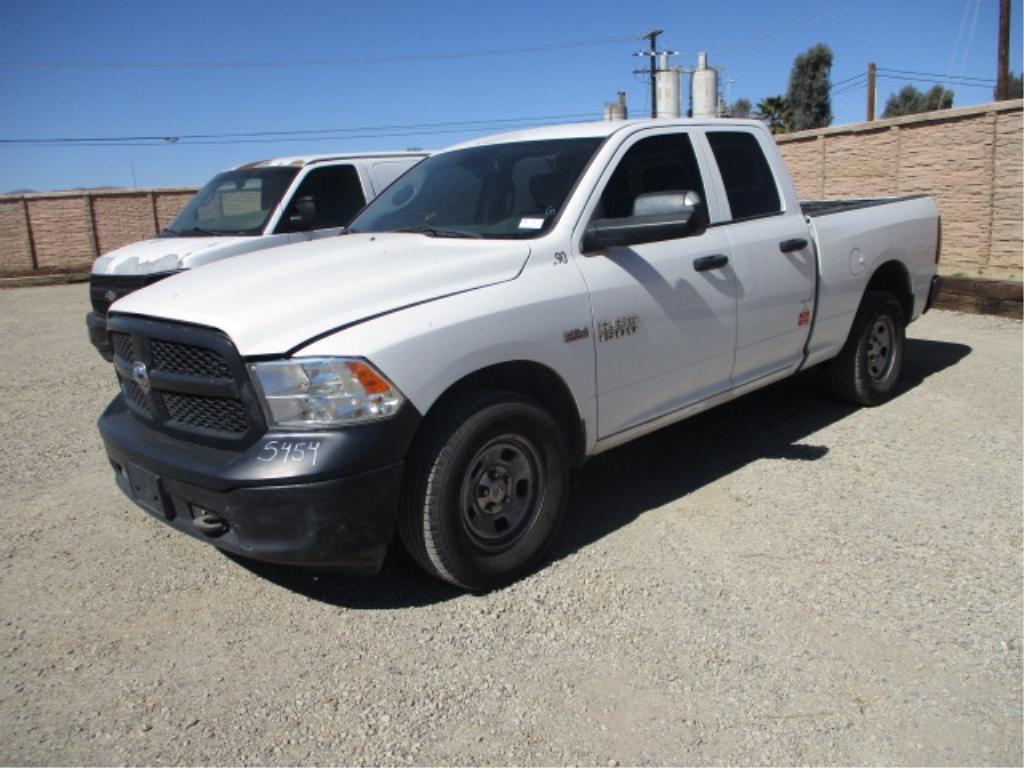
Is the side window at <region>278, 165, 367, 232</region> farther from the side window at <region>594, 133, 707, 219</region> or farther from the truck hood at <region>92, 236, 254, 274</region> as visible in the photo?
Result: the side window at <region>594, 133, 707, 219</region>

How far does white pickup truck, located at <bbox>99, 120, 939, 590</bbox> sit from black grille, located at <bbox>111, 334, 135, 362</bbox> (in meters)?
0.02

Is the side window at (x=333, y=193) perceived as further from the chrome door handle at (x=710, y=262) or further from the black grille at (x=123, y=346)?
the chrome door handle at (x=710, y=262)

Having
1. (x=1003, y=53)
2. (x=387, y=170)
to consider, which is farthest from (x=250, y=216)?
(x=1003, y=53)

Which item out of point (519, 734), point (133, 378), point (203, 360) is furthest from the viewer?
point (133, 378)

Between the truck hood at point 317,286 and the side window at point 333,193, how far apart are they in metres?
4.24

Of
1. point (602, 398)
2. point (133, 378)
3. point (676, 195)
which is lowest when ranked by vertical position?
point (602, 398)

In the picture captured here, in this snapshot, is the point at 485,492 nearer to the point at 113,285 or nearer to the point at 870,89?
the point at 113,285

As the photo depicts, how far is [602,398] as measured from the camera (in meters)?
3.82

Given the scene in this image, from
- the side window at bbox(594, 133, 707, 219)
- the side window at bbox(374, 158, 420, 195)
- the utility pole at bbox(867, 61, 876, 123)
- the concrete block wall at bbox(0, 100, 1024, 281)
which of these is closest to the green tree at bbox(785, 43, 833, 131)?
the utility pole at bbox(867, 61, 876, 123)

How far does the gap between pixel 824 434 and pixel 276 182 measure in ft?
18.0

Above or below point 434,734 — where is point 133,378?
above

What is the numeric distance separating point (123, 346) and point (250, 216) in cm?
455

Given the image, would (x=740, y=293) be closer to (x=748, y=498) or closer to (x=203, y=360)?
(x=748, y=498)

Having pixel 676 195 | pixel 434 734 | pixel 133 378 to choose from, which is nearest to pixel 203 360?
pixel 133 378
